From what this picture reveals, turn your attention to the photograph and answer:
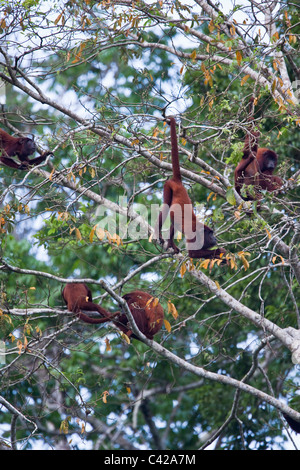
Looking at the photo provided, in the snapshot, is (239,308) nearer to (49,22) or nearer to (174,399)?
(49,22)

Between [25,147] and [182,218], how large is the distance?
339cm

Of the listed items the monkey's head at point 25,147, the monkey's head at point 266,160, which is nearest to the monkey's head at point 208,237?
the monkey's head at point 266,160

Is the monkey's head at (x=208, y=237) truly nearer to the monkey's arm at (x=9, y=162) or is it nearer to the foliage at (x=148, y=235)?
the foliage at (x=148, y=235)

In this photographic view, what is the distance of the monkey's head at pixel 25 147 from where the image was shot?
823 cm

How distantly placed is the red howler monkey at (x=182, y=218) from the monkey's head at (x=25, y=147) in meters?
2.94

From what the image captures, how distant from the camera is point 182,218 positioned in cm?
584

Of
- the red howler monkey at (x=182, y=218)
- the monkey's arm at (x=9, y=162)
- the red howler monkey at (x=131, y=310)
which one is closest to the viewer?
the red howler monkey at (x=182, y=218)

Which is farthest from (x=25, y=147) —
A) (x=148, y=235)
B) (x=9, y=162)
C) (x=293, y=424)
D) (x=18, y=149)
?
(x=293, y=424)

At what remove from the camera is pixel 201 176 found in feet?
22.4

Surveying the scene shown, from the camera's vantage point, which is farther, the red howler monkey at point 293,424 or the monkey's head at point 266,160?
the monkey's head at point 266,160

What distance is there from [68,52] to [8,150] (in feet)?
7.43

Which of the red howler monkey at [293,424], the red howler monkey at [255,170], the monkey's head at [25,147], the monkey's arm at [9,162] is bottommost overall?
the red howler monkey at [293,424]
